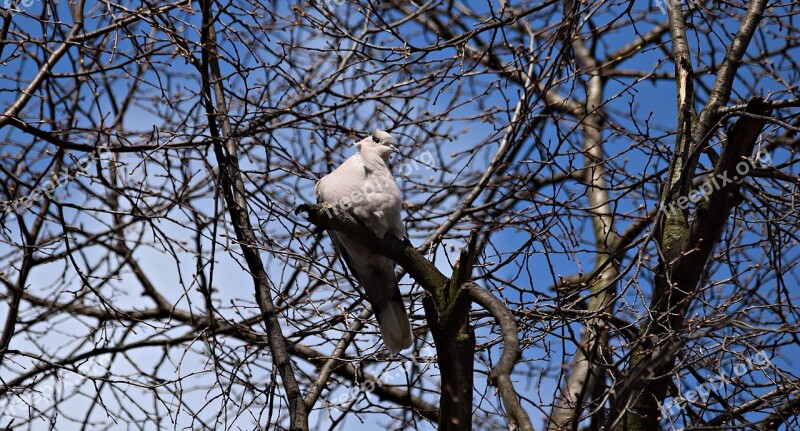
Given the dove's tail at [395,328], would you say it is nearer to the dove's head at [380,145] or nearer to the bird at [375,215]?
the bird at [375,215]

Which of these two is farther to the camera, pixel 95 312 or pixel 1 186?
pixel 95 312

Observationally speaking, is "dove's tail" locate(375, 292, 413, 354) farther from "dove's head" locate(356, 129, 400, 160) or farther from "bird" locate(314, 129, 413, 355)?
"dove's head" locate(356, 129, 400, 160)

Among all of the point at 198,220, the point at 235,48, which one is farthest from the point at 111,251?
the point at 235,48

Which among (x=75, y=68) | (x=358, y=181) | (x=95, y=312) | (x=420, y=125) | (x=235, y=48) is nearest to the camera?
(x=358, y=181)

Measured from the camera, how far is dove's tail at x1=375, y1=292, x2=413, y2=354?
482 cm

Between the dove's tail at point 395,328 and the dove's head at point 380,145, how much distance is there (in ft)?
3.13

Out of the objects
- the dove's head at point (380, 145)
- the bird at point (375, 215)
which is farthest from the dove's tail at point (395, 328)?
the dove's head at point (380, 145)

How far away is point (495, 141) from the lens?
638cm

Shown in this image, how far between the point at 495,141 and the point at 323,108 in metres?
1.47

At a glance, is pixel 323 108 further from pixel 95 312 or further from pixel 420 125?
pixel 95 312

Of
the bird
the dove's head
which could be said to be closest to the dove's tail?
the bird

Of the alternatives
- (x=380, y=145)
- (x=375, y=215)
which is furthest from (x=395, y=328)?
(x=380, y=145)

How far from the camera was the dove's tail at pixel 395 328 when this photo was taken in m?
4.82

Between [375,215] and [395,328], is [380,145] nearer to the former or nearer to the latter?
[375,215]
